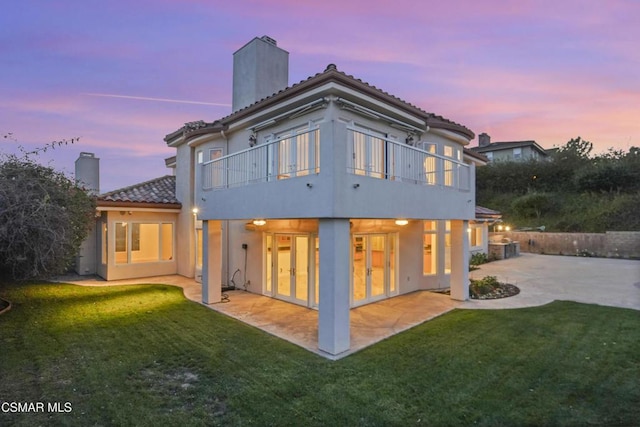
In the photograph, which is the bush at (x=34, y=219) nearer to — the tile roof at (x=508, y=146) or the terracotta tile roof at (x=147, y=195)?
the terracotta tile roof at (x=147, y=195)

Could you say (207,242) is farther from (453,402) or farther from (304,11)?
(304,11)

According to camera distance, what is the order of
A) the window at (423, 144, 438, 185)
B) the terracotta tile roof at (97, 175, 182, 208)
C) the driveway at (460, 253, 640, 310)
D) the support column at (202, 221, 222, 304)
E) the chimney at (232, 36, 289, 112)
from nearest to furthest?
the support column at (202, 221, 222, 304)
the driveway at (460, 253, 640, 310)
the window at (423, 144, 438, 185)
the chimney at (232, 36, 289, 112)
the terracotta tile roof at (97, 175, 182, 208)

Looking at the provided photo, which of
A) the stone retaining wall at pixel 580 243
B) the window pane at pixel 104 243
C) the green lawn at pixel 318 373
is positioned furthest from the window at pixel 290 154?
the stone retaining wall at pixel 580 243

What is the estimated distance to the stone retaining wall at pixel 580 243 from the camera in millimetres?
22609

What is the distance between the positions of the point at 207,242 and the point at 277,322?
13.1 feet

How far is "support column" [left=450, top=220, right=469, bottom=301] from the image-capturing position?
11.2m

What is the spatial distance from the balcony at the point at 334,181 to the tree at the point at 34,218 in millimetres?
3989

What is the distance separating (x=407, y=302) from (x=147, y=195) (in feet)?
44.5

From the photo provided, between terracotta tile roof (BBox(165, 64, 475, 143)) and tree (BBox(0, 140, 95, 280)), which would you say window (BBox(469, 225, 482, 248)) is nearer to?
terracotta tile roof (BBox(165, 64, 475, 143))

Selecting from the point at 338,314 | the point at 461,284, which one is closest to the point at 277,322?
the point at 338,314

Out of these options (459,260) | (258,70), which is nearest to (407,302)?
(459,260)

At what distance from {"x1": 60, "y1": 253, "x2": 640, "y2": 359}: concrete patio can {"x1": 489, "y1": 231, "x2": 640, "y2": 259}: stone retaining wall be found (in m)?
6.64

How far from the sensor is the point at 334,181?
20.9ft

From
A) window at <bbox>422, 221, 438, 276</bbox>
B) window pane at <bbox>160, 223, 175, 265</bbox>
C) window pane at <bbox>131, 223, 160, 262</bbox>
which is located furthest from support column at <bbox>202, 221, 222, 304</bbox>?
window pane at <bbox>131, 223, 160, 262</bbox>
